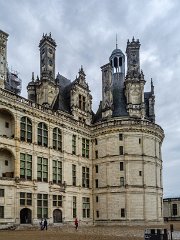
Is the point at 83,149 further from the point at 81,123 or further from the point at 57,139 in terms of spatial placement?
the point at 57,139

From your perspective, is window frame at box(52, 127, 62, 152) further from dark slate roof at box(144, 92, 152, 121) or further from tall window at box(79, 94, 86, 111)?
dark slate roof at box(144, 92, 152, 121)

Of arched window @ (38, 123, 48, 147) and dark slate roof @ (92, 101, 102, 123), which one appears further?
dark slate roof @ (92, 101, 102, 123)

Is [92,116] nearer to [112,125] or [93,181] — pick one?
[112,125]

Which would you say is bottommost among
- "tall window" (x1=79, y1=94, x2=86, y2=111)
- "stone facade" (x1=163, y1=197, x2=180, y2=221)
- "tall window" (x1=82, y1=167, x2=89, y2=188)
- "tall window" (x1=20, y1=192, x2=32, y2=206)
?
"stone facade" (x1=163, y1=197, x2=180, y2=221)

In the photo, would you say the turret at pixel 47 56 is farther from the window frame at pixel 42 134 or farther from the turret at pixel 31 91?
the window frame at pixel 42 134

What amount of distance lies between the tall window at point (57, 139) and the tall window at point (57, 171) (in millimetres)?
2106

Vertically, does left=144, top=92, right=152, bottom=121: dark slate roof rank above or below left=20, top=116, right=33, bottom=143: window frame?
above

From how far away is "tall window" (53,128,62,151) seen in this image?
175 feet

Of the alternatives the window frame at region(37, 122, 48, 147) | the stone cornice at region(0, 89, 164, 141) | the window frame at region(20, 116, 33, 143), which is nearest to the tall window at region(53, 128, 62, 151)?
the stone cornice at region(0, 89, 164, 141)

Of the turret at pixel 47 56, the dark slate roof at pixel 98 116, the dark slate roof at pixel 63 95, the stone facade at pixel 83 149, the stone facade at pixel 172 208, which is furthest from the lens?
the stone facade at pixel 172 208

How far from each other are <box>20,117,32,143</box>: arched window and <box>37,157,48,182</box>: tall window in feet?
10.8

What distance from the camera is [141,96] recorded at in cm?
6209

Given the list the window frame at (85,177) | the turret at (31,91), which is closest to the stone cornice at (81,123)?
the window frame at (85,177)

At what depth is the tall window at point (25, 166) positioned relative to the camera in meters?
47.0
